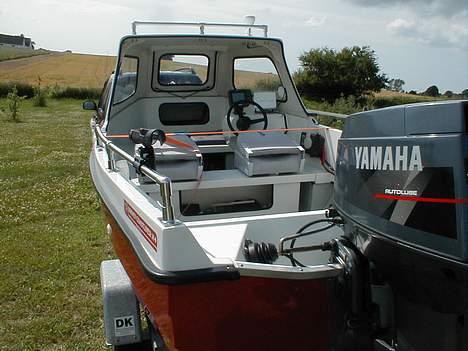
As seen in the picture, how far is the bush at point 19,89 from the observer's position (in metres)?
26.8

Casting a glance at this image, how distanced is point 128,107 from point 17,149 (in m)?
6.43

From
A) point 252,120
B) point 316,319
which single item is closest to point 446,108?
point 316,319

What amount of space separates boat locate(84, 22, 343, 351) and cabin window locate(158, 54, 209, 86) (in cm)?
1

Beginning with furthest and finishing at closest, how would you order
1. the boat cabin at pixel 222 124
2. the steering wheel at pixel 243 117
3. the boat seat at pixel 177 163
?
the steering wheel at pixel 243 117 < the boat cabin at pixel 222 124 < the boat seat at pixel 177 163

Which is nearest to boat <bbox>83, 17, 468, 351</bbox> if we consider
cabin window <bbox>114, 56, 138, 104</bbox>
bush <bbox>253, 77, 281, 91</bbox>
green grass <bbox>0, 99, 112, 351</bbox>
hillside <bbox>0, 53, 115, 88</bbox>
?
green grass <bbox>0, 99, 112, 351</bbox>

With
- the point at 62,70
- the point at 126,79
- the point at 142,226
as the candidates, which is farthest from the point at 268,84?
the point at 62,70

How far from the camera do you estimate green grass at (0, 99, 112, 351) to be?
3186 millimetres

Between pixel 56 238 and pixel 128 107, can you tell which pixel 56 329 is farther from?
pixel 128 107

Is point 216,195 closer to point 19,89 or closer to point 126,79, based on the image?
point 126,79

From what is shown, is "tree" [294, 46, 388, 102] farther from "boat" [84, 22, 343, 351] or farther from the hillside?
"boat" [84, 22, 343, 351]

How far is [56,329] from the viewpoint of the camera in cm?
319

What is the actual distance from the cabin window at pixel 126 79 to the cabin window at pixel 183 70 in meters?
0.30

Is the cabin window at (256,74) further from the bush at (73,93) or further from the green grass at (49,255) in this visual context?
the bush at (73,93)

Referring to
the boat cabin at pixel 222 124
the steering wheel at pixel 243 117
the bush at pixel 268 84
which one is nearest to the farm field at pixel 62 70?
the boat cabin at pixel 222 124
